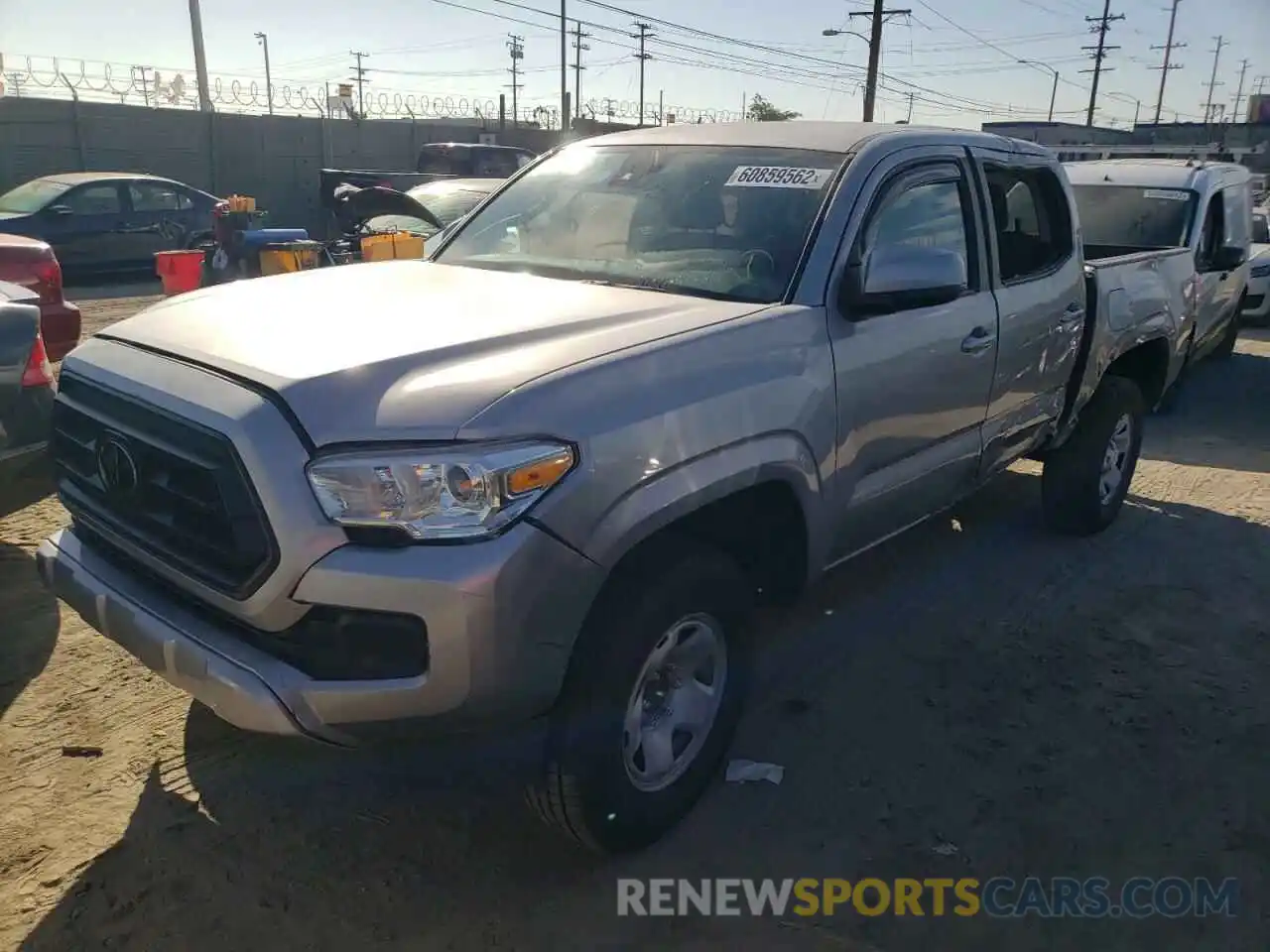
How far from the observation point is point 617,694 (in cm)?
245

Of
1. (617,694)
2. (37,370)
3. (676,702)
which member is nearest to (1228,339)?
Result: (676,702)

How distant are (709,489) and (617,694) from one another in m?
0.57

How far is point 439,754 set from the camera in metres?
3.23

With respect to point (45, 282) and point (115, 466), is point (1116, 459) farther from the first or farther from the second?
point (45, 282)

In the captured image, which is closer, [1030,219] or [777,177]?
[777,177]

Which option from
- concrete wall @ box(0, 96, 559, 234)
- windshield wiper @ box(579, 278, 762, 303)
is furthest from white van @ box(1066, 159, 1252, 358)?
concrete wall @ box(0, 96, 559, 234)

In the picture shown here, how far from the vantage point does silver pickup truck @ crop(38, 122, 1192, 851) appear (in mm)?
2176

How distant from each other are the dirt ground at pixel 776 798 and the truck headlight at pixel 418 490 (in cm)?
108

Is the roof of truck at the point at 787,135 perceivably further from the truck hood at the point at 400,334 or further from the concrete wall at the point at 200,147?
the concrete wall at the point at 200,147

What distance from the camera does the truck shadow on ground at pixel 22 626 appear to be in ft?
11.8

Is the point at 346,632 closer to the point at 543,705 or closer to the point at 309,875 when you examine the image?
the point at 543,705

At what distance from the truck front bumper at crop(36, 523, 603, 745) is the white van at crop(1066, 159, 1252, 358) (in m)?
7.26

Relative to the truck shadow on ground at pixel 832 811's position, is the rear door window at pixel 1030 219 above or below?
above

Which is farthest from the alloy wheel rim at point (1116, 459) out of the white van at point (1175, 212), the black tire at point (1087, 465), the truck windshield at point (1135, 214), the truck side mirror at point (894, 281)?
the truck windshield at point (1135, 214)
